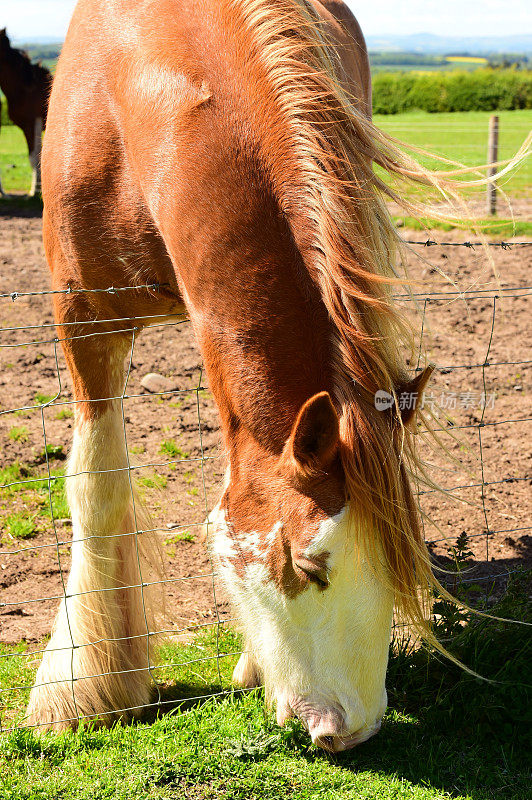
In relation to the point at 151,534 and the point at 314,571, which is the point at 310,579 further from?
the point at 151,534

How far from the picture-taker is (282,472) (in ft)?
6.25

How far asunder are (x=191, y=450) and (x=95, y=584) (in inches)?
65.8

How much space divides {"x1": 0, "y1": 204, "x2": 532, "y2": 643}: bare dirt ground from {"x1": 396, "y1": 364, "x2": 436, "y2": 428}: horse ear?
25 centimetres

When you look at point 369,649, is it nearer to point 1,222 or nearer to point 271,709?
point 271,709

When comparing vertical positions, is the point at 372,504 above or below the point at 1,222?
below

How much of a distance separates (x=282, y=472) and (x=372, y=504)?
9.5 inches

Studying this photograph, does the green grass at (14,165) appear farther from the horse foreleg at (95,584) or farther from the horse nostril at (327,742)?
the horse nostril at (327,742)

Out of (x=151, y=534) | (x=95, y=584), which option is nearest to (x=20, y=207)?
(x=151, y=534)

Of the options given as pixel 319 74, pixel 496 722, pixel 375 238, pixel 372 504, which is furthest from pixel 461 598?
pixel 319 74

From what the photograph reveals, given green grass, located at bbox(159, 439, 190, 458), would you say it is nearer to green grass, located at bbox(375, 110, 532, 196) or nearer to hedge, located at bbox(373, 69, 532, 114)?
green grass, located at bbox(375, 110, 532, 196)

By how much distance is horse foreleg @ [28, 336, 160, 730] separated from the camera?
2.71 metres

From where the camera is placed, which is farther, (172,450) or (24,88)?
(24,88)

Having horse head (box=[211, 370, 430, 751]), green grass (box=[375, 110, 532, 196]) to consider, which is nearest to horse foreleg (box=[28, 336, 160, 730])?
horse head (box=[211, 370, 430, 751])

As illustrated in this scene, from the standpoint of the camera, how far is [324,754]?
247 cm
